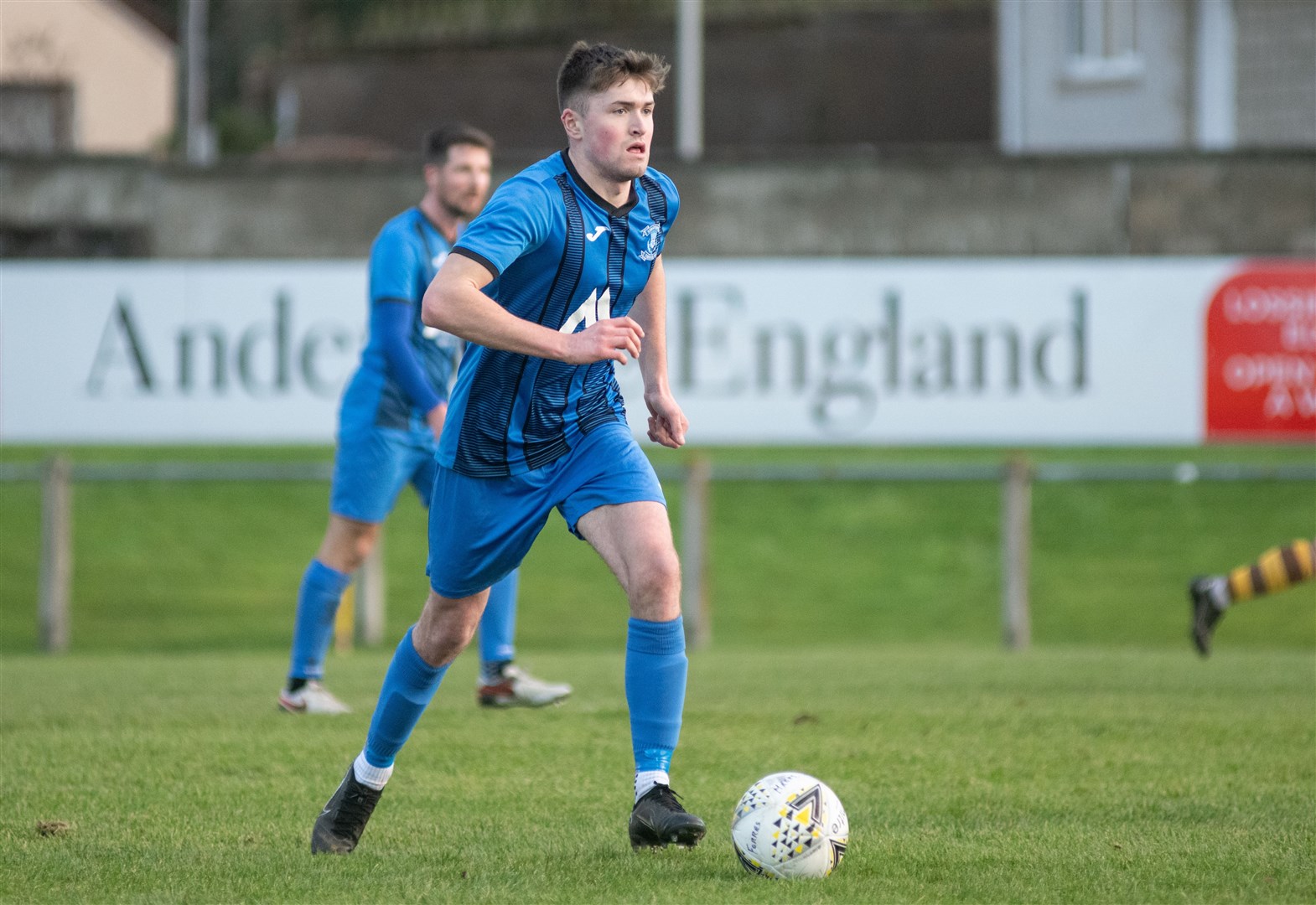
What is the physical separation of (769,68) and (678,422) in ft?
99.7

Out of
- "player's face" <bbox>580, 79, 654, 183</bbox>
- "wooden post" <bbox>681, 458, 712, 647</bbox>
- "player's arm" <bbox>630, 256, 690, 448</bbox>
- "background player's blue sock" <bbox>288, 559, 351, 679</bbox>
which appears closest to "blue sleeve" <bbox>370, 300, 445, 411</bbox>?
"background player's blue sock" <bbox>288, 559, 351, 679</bbox>

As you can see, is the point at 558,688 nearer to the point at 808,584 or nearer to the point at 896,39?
the point at 808,584

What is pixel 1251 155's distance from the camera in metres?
16.1

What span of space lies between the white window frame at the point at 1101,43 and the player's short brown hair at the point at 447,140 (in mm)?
18332

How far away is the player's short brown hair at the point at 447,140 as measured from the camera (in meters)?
7.89

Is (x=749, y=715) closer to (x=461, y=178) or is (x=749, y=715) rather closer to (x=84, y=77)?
(x=461, y=178)

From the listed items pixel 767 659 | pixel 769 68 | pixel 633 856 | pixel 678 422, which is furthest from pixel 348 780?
pixel 769 68

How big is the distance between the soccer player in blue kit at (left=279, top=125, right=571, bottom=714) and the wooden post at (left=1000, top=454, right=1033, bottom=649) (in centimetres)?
509

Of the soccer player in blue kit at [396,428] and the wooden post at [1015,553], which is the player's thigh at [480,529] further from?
the wooden post at [1015,553]

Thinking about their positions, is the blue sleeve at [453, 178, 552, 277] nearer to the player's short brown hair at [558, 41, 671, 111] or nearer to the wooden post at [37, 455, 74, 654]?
the player's short brown hair at [558, 41, 671, 111]

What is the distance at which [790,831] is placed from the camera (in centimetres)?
463

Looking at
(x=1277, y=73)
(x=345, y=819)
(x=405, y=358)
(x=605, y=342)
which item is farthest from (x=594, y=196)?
(x=1277, y=73)

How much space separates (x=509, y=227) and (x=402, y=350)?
3011 millimetres

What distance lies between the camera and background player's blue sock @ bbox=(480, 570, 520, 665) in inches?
317
